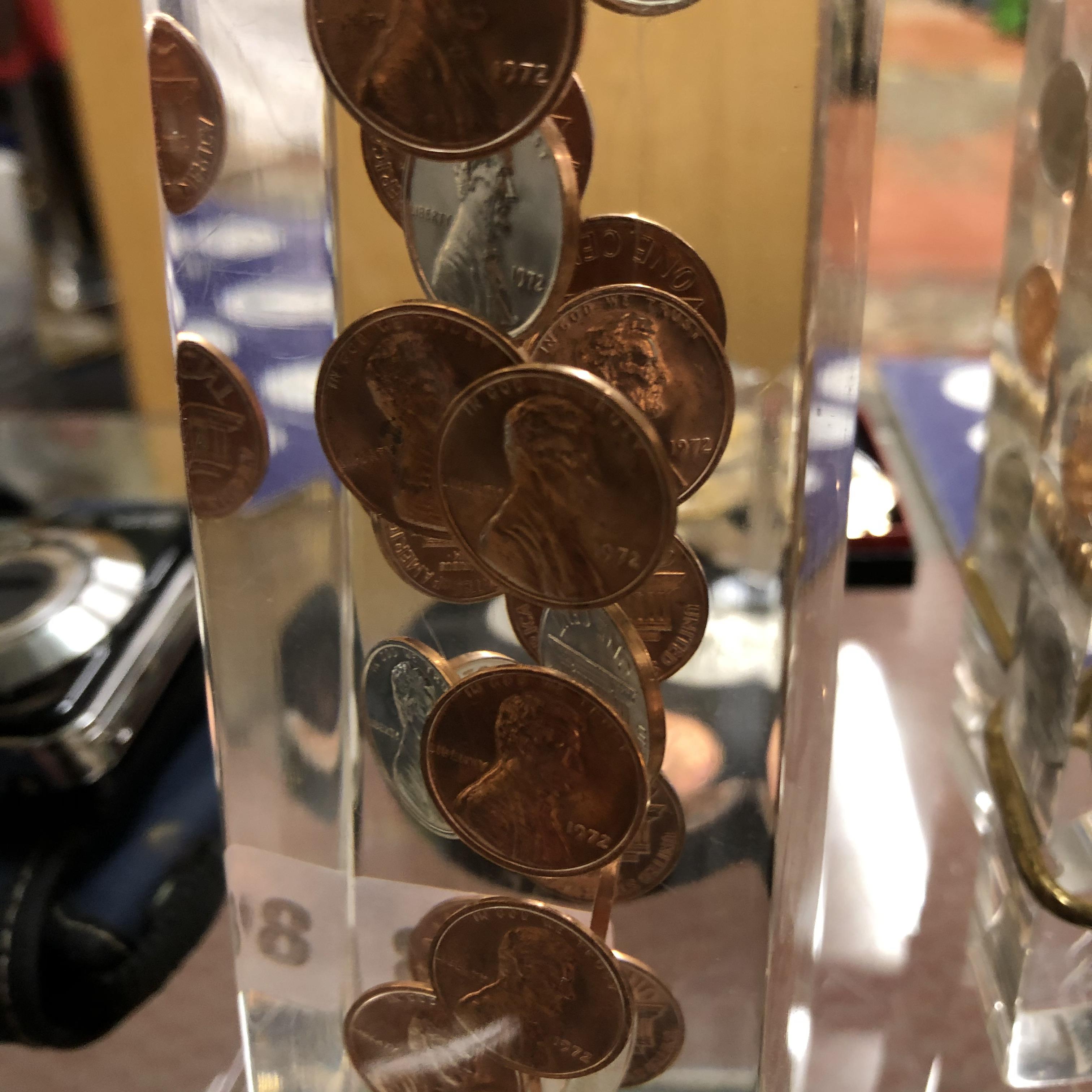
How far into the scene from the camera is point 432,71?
0.23 m

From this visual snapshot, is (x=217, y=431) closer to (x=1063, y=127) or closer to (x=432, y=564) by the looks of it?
(x=432, y=564)

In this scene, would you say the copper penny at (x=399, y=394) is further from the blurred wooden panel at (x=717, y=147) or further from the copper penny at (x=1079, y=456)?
the copper penny at (x=1079, y=456)

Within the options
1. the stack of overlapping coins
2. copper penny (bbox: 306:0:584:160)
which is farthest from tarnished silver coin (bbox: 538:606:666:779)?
copper penny (bbox: 306:0:584:160)

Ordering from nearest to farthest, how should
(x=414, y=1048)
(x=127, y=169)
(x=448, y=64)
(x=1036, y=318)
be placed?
(x=448, y=64) < (x=414, y=1048) < (x=1036, y=318) < (x=127, y=169)

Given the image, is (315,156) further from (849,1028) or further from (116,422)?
(116,422)

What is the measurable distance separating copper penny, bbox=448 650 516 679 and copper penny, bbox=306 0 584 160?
0.41 ft

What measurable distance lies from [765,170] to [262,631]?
0.18m

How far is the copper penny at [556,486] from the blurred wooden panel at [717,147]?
0.21 feet

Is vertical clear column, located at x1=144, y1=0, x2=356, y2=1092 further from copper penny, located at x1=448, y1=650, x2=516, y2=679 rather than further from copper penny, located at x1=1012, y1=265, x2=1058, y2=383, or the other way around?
copper penny, located at x1=1012, y1=265, x2=1058, y2=383

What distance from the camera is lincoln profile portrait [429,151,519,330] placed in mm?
246

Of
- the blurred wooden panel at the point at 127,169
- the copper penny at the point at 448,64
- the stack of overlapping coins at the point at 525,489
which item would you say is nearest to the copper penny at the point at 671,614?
the stack of overlapping coins at the point at 525,489

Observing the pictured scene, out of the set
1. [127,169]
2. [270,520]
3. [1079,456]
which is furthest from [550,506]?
[127,169]

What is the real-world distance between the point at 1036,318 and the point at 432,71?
0.31 metres

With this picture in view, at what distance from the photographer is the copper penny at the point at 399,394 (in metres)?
0.24
